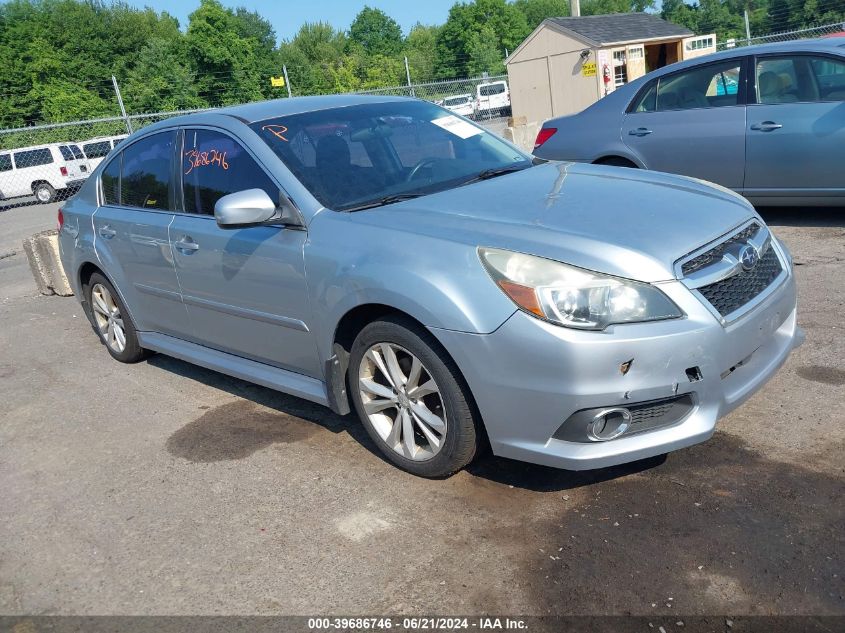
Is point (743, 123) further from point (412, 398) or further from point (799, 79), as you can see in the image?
point (412, 398)

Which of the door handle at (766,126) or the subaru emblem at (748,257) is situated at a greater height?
the door handle at (766,126)

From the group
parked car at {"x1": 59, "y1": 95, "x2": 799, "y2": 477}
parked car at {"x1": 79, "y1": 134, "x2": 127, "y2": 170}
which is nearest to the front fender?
parked car at {"x1": 59, "y1": 95, "x2": 799, "y2": 477}

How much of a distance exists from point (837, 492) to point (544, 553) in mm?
1184

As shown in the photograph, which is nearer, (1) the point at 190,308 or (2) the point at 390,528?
(2) the point at 390,528

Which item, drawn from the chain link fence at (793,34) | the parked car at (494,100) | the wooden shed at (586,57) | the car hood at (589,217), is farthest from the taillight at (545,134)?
the parked car at (494,100)

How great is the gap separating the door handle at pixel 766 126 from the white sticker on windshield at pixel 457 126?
3325 mm

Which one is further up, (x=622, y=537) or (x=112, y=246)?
(x=112, y=246)

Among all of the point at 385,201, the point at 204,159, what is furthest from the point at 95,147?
the point at 385,201

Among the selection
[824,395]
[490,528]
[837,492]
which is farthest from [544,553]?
[824,395]

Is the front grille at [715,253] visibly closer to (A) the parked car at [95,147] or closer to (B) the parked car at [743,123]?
(B) the parked car at [743,123]

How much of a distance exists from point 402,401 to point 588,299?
1009 mm

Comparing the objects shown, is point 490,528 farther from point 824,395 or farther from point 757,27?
point 757,27

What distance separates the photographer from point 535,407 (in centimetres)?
308

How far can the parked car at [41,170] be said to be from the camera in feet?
80.1
